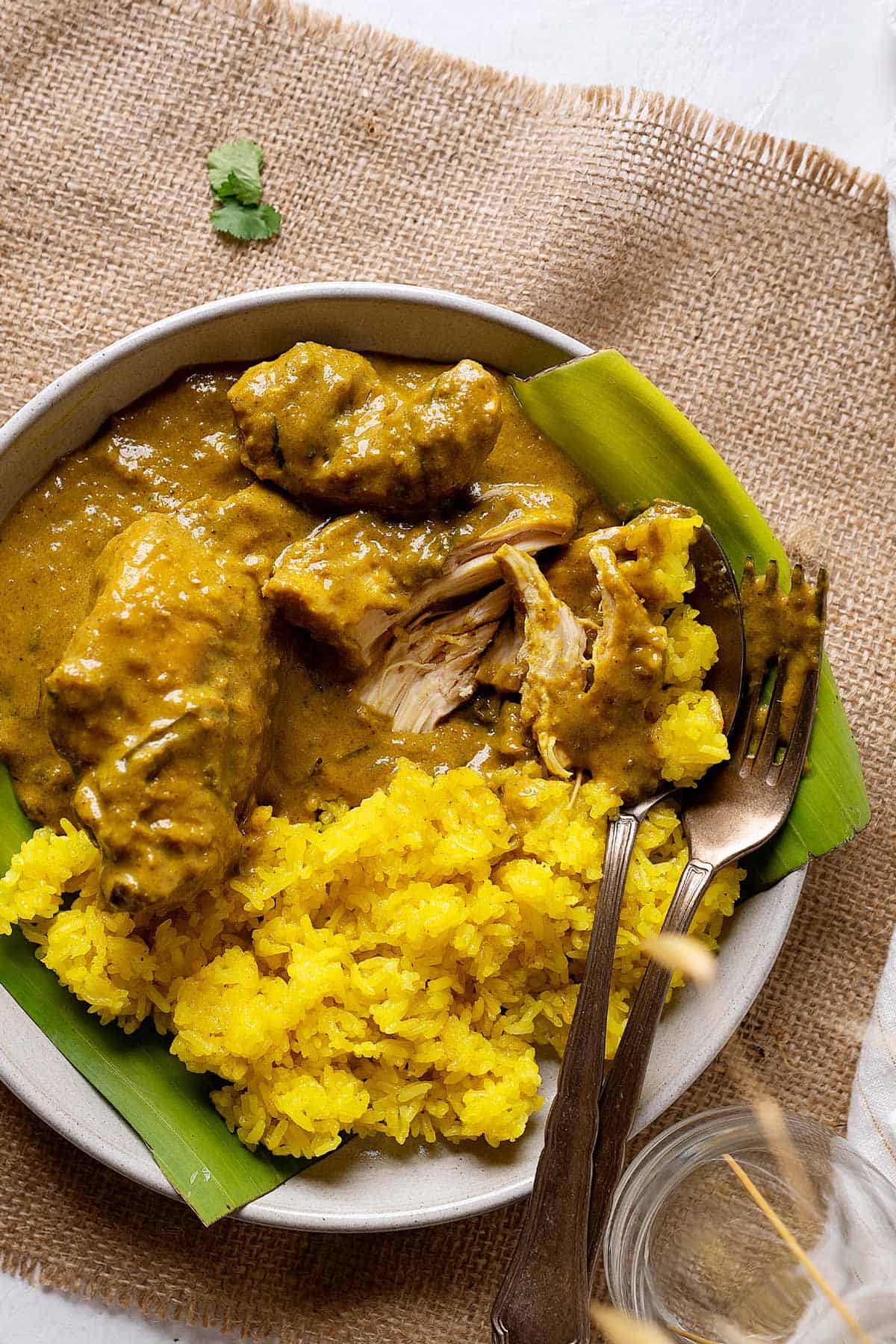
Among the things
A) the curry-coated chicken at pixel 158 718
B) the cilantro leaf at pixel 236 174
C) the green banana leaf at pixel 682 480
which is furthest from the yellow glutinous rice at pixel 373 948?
the cilantro leaf at pixel 236 174

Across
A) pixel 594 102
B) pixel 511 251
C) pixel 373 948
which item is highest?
pixel 594 102

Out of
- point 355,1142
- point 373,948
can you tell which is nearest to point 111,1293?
point 355,1142

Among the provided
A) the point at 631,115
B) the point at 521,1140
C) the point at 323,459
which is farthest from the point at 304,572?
the point at 631,115

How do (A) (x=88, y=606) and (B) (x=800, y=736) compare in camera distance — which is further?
(B) (x=800, y=736)

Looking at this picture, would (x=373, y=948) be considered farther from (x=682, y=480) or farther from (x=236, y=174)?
(x=236, y=174)

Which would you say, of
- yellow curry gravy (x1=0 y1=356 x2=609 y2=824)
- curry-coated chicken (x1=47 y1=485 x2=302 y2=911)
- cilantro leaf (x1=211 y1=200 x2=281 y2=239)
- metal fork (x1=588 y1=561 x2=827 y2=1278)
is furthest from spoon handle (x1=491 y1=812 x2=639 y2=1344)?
cilantro leaf (x1=211 y1=200 x2=281 y2=239)

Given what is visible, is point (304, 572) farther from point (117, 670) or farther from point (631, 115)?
point (631, 115)

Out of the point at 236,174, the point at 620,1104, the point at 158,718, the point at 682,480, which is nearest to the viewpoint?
the point at 158,718

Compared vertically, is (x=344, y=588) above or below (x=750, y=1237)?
above

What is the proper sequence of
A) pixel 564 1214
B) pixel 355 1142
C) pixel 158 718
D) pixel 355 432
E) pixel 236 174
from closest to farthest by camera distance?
pixel 158 718, pixel 564 1214, pixel 355 432, pixel 355 1142, pixel 236 174
